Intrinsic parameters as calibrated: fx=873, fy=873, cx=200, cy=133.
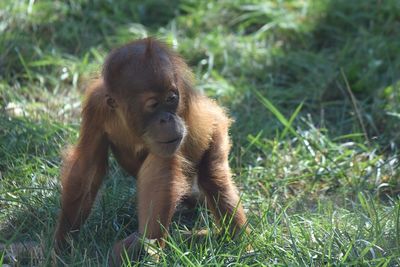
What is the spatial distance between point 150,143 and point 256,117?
1.57 metres

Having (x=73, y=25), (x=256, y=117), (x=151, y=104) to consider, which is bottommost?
(x=256, y=117)

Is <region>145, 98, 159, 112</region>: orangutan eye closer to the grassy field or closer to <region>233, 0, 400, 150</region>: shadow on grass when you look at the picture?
the grassy field

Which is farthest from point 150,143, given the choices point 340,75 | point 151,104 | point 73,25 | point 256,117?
point 73,25

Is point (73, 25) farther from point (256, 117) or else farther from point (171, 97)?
point (171, 97)

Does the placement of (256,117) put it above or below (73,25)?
below

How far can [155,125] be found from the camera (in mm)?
3529

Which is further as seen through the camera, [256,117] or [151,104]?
[256,117]

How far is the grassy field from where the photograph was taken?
3.44 m

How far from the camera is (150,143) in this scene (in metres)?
3.55

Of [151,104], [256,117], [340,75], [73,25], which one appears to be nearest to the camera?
[151,104]

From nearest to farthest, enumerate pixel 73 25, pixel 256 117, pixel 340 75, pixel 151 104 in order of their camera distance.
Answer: pixel 151 104 → pixel 256 117 → pixel 340 75 → pixel 73 25

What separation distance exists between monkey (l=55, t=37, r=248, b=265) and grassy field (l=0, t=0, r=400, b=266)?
10 cm

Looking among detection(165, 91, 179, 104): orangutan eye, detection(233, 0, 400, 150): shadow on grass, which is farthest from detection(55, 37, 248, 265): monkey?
detection(233, 0, 400, 150): shadow on grass

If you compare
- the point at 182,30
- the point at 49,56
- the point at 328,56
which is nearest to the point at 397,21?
the point at 328,56
